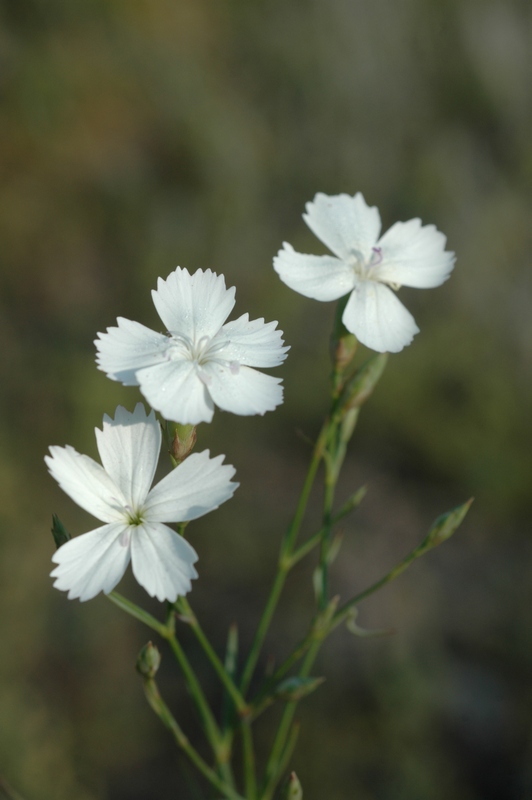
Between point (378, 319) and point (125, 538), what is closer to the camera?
point (125, 538)

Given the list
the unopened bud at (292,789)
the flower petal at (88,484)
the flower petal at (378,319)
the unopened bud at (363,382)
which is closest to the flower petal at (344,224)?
the flower petal at (378,319)

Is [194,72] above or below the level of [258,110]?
above

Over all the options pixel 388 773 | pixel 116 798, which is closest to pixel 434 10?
pixel 388 773

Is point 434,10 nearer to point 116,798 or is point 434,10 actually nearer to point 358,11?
point 358,11

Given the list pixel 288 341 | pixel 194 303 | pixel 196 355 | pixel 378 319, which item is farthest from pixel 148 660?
pixel 288 341

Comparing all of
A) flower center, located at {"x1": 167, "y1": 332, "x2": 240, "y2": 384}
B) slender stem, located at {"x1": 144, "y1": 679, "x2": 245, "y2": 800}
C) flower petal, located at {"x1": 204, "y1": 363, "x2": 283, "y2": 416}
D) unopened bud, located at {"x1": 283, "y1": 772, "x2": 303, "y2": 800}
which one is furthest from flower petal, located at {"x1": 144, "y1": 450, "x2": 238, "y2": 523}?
unopened bud, located at {"x1": 283, "y1": 772, "x2": 303, "y2": 800}

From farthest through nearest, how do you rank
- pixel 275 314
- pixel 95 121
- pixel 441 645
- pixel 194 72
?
pixel 194 72, pixel 95 121, pixel 275 314, pixel 441 645

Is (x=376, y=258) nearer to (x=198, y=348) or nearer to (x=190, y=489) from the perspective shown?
(x=198, y=348)
